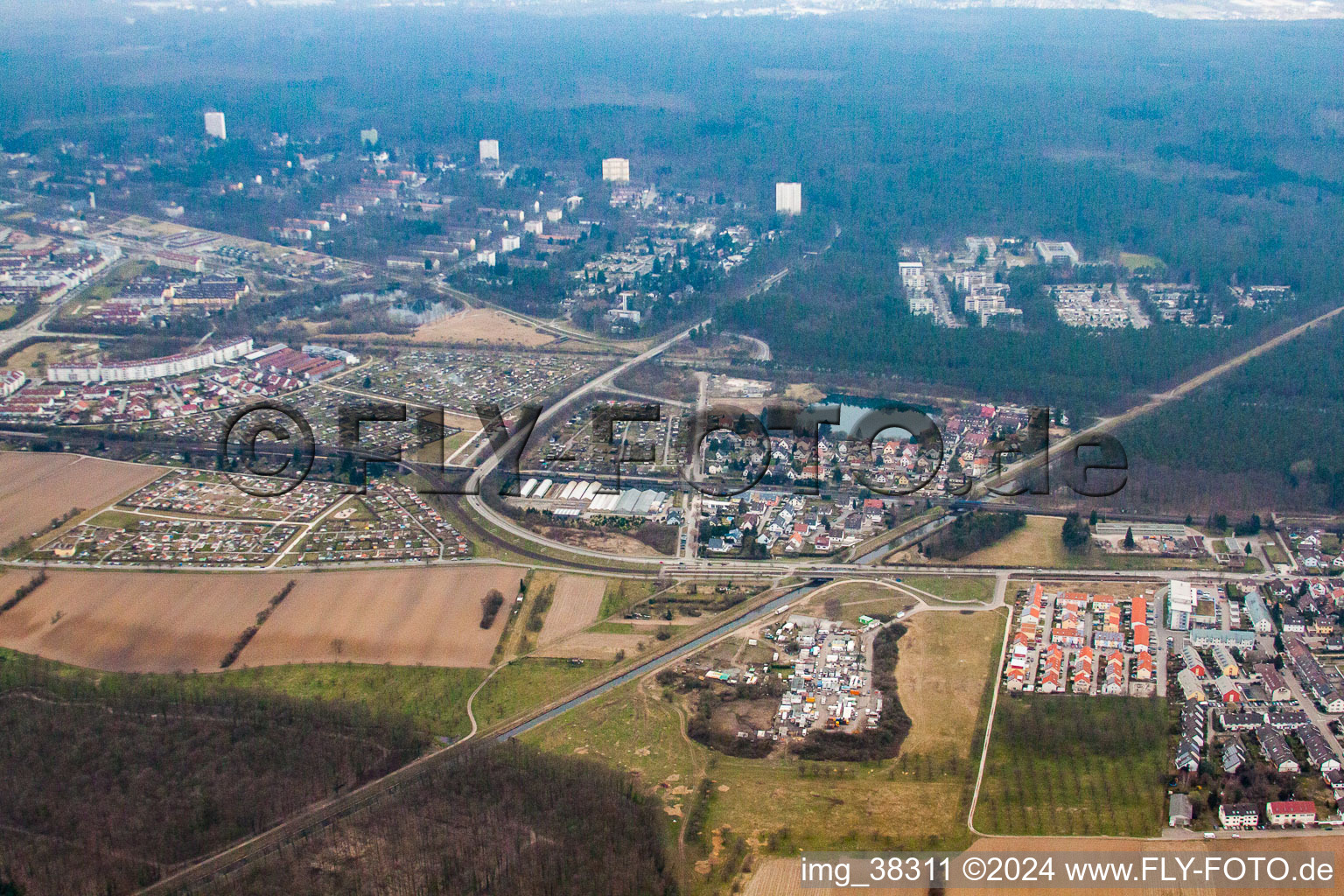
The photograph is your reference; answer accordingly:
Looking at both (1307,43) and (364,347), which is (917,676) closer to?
(364,347)

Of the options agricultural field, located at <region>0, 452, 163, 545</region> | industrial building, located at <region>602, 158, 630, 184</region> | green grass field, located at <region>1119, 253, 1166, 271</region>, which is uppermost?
industrial building, located at <region>602, 158, 630, 184</region>

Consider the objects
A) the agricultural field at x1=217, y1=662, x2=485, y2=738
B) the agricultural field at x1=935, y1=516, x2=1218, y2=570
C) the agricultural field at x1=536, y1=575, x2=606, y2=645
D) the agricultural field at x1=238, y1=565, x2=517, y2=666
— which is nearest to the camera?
the agricultural field at x1=217, y1=662, x2=485, y2=738

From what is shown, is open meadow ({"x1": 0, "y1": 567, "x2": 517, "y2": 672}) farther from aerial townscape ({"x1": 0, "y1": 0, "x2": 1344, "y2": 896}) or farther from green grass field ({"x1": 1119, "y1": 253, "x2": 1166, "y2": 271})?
green grass field ({"x1": 1119, "y1": 253, "x2": 1166, "y2": 271})

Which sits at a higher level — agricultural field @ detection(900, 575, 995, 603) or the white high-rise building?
the white high-rise building

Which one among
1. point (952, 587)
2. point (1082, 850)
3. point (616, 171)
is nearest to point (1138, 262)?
point (616, 171)

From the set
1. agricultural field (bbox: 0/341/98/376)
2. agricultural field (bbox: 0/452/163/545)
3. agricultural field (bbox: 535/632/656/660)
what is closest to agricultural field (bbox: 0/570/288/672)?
agricultural field (bbox: 0/452/163/545)

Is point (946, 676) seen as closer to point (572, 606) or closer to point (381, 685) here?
point (572, 606)
